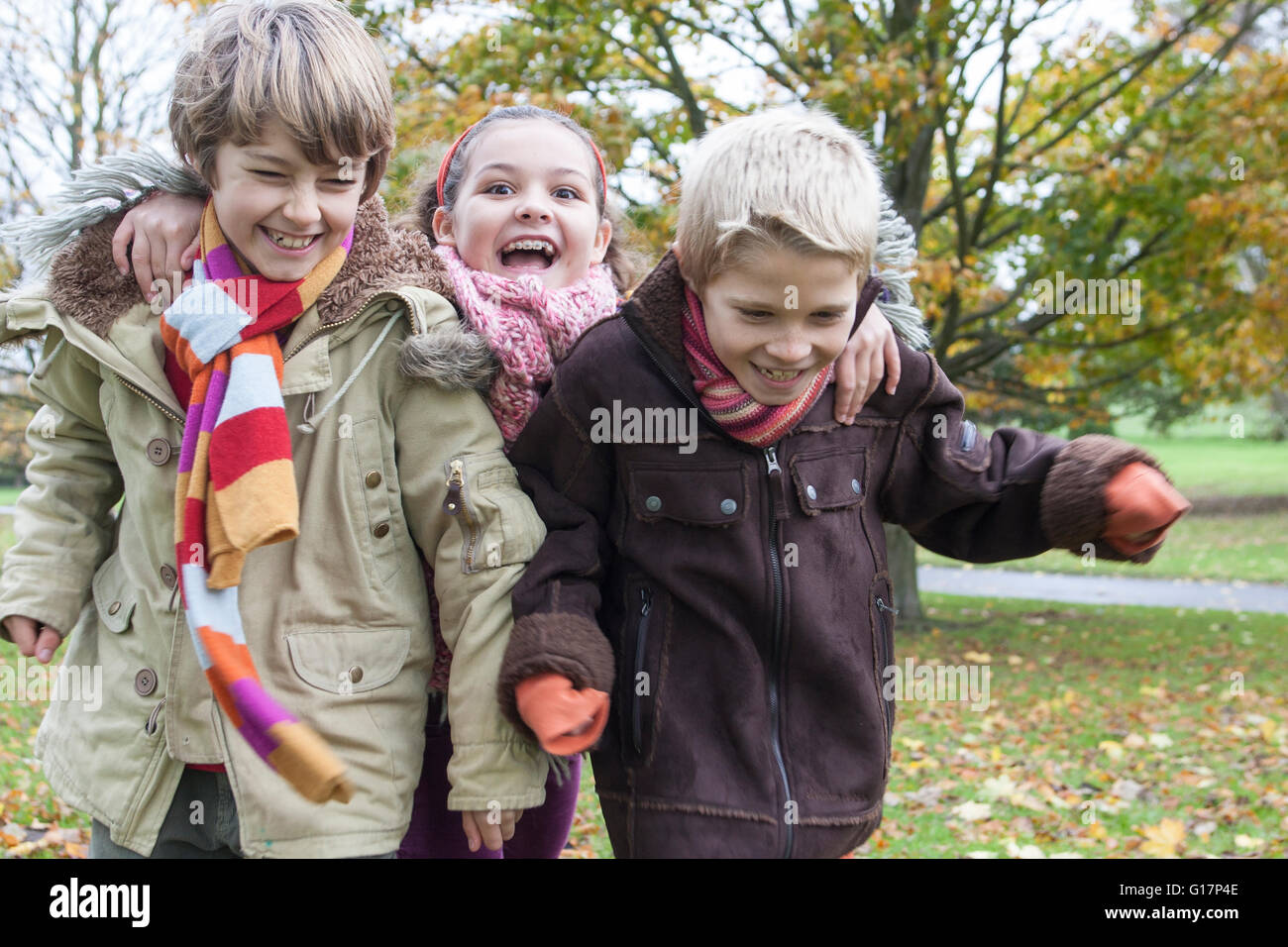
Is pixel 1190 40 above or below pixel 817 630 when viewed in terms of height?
above

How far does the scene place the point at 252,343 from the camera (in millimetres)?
2023

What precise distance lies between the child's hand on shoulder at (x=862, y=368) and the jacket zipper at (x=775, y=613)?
0.17 metres

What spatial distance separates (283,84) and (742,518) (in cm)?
111

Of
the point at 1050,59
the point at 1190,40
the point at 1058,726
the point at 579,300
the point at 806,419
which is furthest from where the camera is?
the point at 1190,40

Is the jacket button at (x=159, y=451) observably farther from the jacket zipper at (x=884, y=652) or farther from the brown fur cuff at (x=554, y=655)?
the jacket zipper at (x=884, y=652)

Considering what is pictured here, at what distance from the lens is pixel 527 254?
2.46 m

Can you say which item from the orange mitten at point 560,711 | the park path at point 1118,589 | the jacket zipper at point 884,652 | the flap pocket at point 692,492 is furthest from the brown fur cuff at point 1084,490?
the park path at point 1118,589

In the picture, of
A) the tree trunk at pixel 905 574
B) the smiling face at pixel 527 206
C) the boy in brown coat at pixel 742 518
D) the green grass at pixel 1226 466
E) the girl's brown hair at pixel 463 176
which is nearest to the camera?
the boy in brown coat at pixel 742 518

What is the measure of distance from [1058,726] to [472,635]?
6.01 metres

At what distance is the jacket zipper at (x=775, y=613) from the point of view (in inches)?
84.3

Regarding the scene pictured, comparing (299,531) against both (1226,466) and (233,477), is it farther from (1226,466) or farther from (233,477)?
(1226,466)

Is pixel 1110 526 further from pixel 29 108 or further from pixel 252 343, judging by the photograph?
pixel 29 108

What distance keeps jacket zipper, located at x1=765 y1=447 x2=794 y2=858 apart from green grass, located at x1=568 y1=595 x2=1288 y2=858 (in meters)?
2.82

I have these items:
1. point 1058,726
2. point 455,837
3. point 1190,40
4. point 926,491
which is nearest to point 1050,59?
point 1190,40
